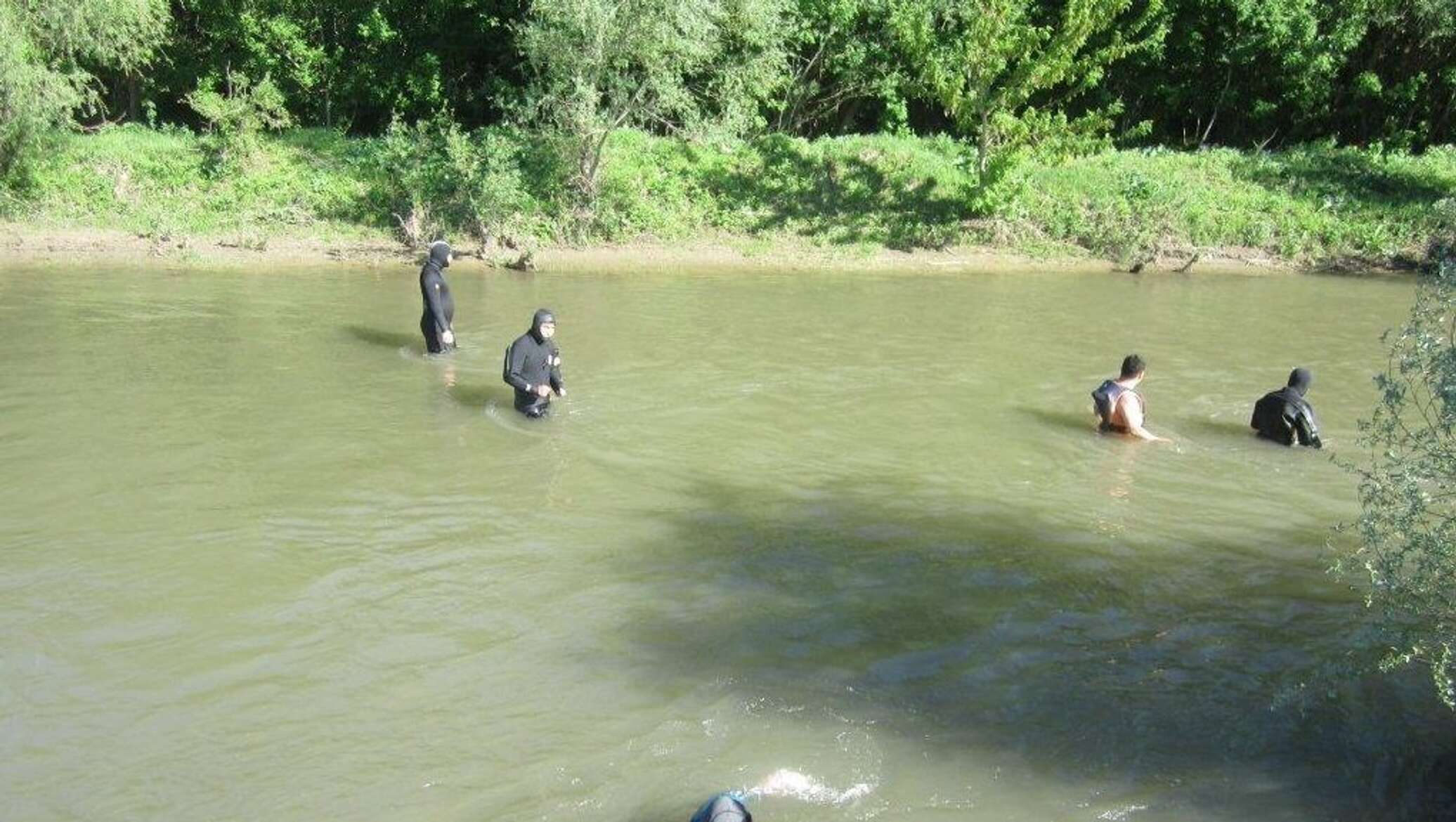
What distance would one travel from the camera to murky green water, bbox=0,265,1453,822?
6.31 m

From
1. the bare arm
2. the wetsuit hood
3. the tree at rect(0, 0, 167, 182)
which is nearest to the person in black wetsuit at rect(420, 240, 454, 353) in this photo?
the bare arm

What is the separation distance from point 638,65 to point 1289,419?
1794 centimetres

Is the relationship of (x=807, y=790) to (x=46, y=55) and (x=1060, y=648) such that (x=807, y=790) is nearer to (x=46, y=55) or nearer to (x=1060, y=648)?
(x=1060, y=648)

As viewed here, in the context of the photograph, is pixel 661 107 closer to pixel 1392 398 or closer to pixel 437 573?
pixel 437 573

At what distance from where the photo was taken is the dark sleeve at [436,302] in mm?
14828

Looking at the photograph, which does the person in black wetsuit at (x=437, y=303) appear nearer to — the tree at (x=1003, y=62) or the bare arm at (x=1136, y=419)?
the bare arm at (x=1136, y=419)

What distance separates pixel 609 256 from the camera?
2520 cm

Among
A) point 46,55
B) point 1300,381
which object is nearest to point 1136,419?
point 1300,381

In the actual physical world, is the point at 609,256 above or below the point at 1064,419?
above

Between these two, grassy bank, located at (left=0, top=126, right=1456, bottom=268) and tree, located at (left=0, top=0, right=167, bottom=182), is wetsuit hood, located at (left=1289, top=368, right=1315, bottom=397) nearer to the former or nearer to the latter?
grassy bank, located at (left=0, top=126, right=1456, bottom=268)

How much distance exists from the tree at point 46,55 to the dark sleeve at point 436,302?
13.6 m

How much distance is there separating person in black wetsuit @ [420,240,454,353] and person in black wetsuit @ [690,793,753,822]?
1075 cm

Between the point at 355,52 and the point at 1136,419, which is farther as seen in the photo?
the point at 355,52

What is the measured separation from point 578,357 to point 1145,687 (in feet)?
33.0
